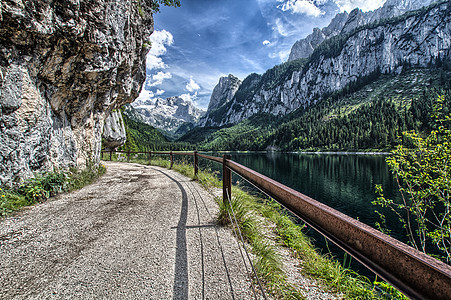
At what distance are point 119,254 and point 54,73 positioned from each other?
7044mm

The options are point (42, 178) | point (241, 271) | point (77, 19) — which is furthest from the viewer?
point (77, 19)

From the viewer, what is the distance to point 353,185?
2442 centimetres

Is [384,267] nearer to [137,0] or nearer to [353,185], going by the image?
[137,0]

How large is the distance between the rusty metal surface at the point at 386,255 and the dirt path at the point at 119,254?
Answer: 1635 mm

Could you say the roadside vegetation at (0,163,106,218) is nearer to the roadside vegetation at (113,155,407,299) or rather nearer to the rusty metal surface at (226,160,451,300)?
the roadside vegetation at (113,155,407,299)

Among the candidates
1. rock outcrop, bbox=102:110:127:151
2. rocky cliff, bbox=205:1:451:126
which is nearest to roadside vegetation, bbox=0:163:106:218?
rock outcrop, bbox=102:110:127:151

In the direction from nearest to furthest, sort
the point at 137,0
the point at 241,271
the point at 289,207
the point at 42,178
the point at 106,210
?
1. the point at 289,207
2. the point at 241,271
3. the point at 106,210
4. the point at 42,178
5. the point at 137,0

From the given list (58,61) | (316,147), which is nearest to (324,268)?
(58,61)

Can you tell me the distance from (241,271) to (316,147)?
4964 inches

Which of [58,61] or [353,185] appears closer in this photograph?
[58,61]

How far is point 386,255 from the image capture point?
Result: 37.0 inches

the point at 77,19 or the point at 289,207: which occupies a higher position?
the point at 77,19

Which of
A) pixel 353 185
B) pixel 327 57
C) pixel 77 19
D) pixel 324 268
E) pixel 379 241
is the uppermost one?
pixel 327 57

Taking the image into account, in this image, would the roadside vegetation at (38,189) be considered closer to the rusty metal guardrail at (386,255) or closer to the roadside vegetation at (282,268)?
the roadside vegetation at (282,268)
